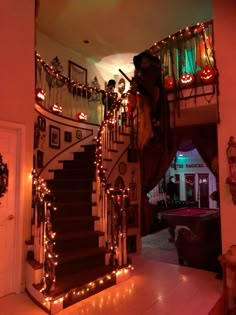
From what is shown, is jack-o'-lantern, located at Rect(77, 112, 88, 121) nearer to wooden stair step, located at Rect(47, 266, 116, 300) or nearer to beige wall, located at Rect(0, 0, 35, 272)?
beige wall, located at Rect(0, 0, 35, 272)

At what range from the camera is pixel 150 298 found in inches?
136

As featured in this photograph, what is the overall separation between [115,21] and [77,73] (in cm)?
210

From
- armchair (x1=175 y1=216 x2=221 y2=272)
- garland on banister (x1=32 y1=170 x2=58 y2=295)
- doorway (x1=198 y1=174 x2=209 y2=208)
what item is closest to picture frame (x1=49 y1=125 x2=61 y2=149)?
garland on banister (x1=32 y1=170 x2=58 y2=295)

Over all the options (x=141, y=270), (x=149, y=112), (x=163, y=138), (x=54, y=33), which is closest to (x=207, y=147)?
(x=163, y=138)

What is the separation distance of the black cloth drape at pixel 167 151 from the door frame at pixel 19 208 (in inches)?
86.8

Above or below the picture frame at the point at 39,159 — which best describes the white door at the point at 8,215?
below

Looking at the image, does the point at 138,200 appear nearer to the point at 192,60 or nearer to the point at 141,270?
the point at 141,270

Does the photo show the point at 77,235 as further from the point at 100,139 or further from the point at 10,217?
the point at 100,139

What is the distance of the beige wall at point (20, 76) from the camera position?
367cm

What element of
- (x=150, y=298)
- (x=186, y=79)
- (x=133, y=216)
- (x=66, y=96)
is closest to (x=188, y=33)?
(x=186, y=79)

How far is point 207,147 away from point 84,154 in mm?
2804

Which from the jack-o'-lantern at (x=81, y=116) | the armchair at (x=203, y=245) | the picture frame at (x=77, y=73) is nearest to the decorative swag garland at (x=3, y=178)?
the armchair at (x=203, y=245)

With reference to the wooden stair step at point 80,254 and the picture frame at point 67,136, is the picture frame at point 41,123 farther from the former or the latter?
the wooden stair step at point 80,254

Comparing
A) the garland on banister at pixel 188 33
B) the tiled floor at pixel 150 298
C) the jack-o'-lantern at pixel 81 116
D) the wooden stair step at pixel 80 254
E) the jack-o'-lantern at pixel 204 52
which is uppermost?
the garland on banister at pixel 188 33
